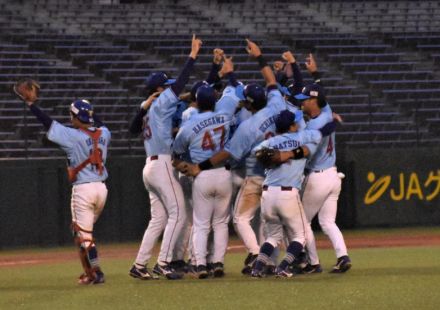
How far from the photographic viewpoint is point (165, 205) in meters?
12.9

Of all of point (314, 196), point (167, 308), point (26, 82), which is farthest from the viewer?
point (314, 196)

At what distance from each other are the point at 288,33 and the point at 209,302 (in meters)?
18.7

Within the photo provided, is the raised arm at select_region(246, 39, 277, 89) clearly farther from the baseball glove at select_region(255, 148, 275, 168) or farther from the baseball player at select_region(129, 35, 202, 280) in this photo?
the baseball glove at select_region(255, 148, 275, 168)

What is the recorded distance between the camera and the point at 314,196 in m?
13.0

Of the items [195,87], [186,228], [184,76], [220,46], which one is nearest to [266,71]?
[195,87]

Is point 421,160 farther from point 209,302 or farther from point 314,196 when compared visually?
point 209,302

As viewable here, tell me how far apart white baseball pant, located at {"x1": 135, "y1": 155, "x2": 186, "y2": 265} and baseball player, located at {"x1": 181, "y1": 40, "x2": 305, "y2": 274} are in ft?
1.09

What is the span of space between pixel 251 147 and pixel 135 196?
7.74 meters

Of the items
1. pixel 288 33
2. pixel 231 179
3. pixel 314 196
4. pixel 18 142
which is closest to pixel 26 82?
pixel 231 179

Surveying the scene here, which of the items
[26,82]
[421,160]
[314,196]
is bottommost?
[421,160]

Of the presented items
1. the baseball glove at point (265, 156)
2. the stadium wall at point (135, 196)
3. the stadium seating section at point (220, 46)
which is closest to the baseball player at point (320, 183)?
the baseball glove at point (265, 156)

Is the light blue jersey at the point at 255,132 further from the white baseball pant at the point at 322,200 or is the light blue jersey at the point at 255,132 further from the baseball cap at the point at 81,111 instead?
the baseball cap at the point at 81,111

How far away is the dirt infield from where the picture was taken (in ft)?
56.2

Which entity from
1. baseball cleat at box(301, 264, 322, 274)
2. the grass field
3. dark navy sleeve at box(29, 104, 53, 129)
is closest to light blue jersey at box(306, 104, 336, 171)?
baseball cleat at box(301, 264, 322, 274)
